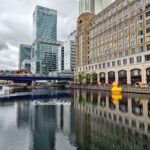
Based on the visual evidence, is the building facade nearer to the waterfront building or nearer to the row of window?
the waterfront building

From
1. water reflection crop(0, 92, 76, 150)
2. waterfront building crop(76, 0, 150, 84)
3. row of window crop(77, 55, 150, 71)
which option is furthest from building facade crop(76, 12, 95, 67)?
water reflection crop(0, 92, 76, 150)

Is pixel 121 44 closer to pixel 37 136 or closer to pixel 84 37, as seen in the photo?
pixel 84 37

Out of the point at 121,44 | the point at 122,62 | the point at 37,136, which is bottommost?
the point at 37,136

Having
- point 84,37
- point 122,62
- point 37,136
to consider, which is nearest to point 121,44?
point 122,62

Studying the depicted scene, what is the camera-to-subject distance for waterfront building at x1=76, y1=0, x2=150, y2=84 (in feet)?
281

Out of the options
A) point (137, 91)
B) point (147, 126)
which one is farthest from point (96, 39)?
point (147, 126)

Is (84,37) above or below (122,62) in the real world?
above

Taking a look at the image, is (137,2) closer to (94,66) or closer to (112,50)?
(112,50)

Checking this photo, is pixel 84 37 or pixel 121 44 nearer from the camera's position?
pixel 121 44

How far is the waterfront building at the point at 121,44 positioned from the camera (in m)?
85.6

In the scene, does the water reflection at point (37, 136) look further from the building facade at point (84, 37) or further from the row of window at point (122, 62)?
the building facade at point (84, 37)

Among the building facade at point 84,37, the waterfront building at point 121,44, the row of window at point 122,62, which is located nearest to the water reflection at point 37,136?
the waterfront building at point 121,44

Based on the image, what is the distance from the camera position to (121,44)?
101875mm

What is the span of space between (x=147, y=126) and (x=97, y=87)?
84179mm
